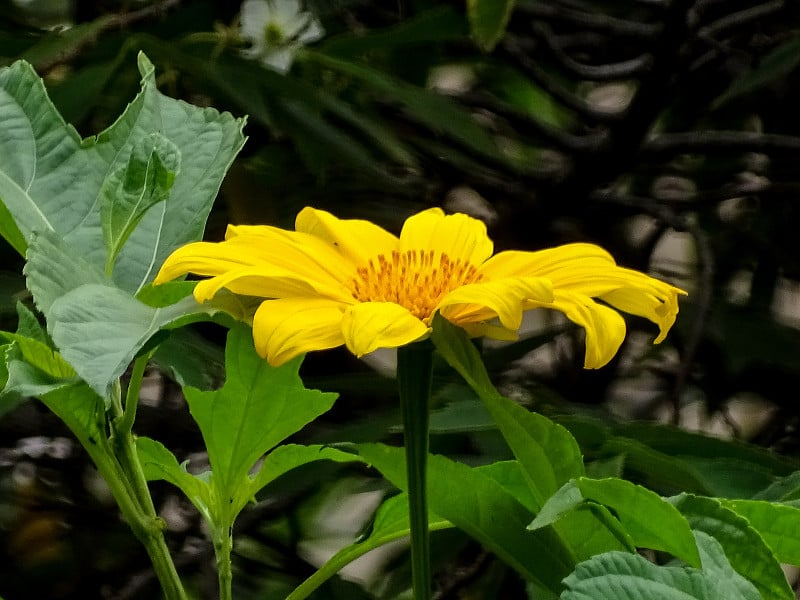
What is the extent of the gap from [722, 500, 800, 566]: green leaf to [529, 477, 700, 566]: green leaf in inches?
0.7

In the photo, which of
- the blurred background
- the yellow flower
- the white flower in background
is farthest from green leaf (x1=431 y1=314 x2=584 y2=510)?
the white flower in background

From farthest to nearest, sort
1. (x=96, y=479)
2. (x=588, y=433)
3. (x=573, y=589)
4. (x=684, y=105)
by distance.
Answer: (x=684, y=105) < (x=96, y=479) < (x=588, y=433) < (x=573, y=589)

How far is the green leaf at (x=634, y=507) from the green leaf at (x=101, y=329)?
0.21 feet

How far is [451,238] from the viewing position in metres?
0.21

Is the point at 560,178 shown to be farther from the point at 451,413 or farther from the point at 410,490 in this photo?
the point at 410,490

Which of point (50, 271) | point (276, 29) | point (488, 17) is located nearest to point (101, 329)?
point (50, 271)

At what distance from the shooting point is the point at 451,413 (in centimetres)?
36

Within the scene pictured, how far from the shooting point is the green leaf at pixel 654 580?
5.0 inches

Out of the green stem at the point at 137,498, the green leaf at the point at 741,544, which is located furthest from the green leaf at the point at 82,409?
the green leaf at the point at 741,544

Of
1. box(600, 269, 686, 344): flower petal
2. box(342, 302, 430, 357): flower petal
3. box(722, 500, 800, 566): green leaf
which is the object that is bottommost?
box(722, 500, 800, 566): green leaf

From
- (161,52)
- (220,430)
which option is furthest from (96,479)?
(220,430)

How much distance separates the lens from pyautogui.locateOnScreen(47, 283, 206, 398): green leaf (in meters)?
0.13

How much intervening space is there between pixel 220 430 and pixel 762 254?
0.55 metres

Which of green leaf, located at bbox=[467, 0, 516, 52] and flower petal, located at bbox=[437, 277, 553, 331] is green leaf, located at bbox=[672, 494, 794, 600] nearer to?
flower petal, located at bbox=[437, 277, 553, 331]
